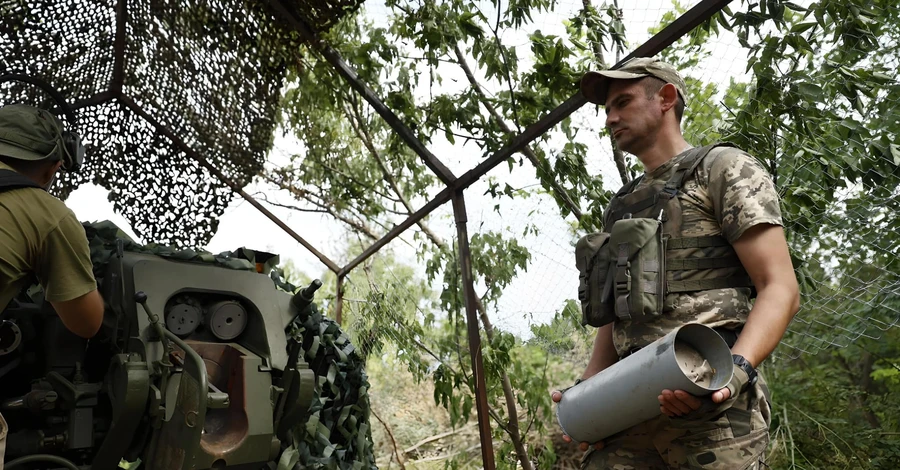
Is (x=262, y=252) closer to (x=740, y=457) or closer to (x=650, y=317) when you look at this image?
(x=650, y=317)

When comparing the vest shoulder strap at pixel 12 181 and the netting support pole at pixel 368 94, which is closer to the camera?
the vest shoulder strap at pixel 12 181

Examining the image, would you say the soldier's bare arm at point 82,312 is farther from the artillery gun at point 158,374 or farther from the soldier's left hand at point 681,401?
the soldier's left hand at point 681,401

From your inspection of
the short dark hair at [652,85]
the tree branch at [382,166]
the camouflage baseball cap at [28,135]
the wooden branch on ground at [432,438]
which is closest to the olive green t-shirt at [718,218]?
the short dark hair at [652,85]

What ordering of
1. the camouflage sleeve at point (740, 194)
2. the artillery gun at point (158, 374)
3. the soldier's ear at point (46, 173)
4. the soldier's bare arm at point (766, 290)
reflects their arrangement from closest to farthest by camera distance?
the soldier's bare arm at point (766, 290) < the camouflage sleeve at point (740, 194) < the soldier's ear at point (46, 173) < the artillery gun at point (158, 374)

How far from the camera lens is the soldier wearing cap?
6.61 feet

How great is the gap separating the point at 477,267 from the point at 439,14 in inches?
50.7

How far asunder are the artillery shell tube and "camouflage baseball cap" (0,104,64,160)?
Answer: 172 centimetres

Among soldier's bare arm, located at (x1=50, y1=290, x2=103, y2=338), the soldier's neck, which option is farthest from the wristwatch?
soldier's bare arm, located at (x1=50, y1=290, x2=103, y2=338)

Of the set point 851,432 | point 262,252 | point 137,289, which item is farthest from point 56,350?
point 851,432

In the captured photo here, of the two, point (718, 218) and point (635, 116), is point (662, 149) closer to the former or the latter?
point (635, 116)

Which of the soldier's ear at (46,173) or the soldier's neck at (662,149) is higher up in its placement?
the soldier's ear at (46,173)

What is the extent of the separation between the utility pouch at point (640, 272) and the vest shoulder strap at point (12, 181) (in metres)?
1.60

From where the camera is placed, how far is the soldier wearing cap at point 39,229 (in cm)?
202

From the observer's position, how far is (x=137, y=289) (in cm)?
277
